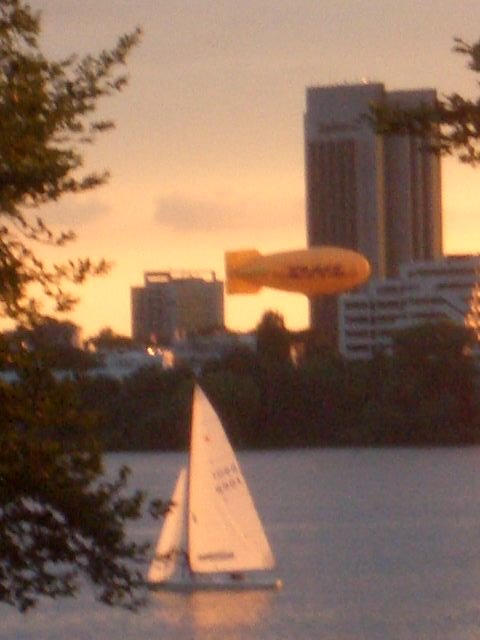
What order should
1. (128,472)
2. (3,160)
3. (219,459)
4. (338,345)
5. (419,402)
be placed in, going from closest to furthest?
(3,160) < (128,472) < (219,459) < (419,402) < (338,345)

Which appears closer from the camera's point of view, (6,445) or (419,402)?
(6,445)

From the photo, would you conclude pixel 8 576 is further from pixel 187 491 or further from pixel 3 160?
pixel 187 491

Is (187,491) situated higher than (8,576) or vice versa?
(8,576)

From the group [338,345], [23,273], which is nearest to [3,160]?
[23,273]

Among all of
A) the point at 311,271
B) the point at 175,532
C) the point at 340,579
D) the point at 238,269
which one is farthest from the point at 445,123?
the point at 238,269

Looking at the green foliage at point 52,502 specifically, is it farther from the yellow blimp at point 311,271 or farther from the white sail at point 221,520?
the yellow blimp at point 311,271

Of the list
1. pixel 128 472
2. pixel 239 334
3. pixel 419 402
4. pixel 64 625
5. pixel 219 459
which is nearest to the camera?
pixel 128 472

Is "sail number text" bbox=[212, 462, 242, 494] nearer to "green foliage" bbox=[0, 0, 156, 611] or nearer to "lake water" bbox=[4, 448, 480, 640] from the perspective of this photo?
"lake water" bbox=[4, 448, 480, 640]
